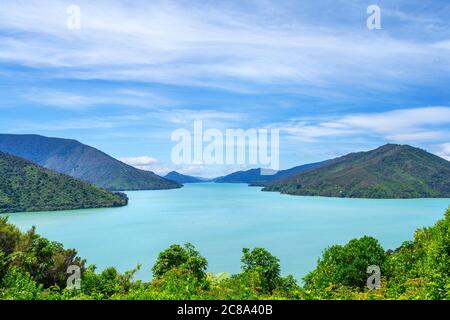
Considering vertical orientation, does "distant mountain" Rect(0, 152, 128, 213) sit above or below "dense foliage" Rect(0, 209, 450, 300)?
above

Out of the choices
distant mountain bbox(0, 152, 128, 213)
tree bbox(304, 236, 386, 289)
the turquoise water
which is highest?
distant mountain bbox(0, 152, 128, 213)

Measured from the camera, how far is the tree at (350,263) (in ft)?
58.0

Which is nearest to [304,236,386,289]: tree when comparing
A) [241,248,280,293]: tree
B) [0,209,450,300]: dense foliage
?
[0,209,450,300]: dense foliage

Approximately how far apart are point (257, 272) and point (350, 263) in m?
6.78

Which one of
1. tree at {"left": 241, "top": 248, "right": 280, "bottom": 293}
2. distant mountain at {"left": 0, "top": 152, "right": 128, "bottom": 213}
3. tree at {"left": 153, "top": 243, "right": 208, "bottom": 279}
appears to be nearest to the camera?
tree at {"left": 241, "top": 248, "right": 280, "bottom": 293}

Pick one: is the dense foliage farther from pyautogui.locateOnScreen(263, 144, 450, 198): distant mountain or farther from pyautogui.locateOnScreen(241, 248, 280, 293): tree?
pyautogui.locateOnScreen(263, 144, 450, 198): distant mountain

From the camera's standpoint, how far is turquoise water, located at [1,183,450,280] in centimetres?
5266

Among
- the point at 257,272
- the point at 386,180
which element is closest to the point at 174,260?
the point at 257,272

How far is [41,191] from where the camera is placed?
121m

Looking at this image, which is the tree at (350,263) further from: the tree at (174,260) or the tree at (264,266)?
the tree at (174,260)

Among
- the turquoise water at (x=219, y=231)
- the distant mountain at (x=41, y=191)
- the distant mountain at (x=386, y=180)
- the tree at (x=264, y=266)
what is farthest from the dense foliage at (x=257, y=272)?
the distant mountain at (x=386, y=180)

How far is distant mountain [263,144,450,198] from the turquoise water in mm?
60559
